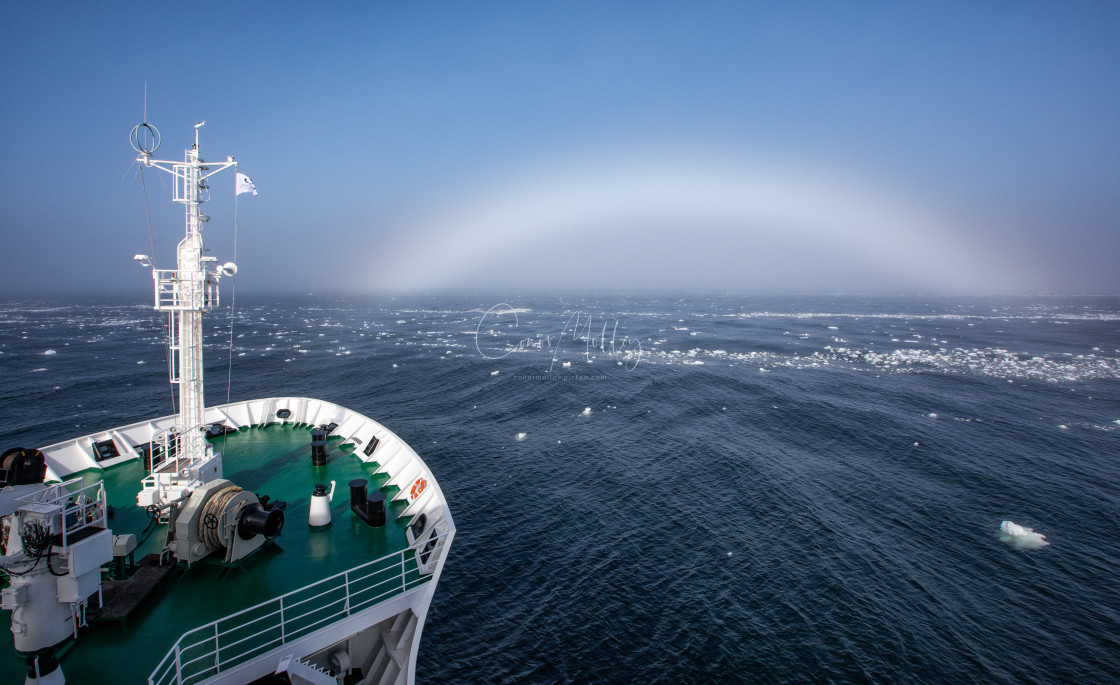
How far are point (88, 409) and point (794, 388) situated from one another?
264 feet

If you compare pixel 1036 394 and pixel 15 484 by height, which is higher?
pixel 15 484

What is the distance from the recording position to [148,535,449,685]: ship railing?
9.88 metres

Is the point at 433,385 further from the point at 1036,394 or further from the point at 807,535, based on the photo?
the point at 1036,394

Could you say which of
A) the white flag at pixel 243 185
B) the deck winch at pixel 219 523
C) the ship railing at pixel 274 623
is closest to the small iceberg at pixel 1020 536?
the ship railing at pixel 274 623

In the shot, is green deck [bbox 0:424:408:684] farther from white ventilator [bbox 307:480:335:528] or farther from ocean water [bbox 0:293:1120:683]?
ocean water [bbox 0:293:1120:683]

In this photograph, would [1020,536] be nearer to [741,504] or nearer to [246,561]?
[741,504]

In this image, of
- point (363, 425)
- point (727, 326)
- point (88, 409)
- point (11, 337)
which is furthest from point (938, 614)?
point (11, 337)

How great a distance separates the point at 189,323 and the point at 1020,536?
41.5 metres

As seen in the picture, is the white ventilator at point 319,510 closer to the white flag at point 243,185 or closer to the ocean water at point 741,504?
the ocean water at point 741,504

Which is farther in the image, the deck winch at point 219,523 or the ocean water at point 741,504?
the ocean water at point 741,504

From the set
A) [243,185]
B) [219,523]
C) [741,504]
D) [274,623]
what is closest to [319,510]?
[219,523]

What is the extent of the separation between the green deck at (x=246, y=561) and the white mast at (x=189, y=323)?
176 cm

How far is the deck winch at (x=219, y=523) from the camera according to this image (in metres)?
12.7

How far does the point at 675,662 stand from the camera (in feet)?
61.3
